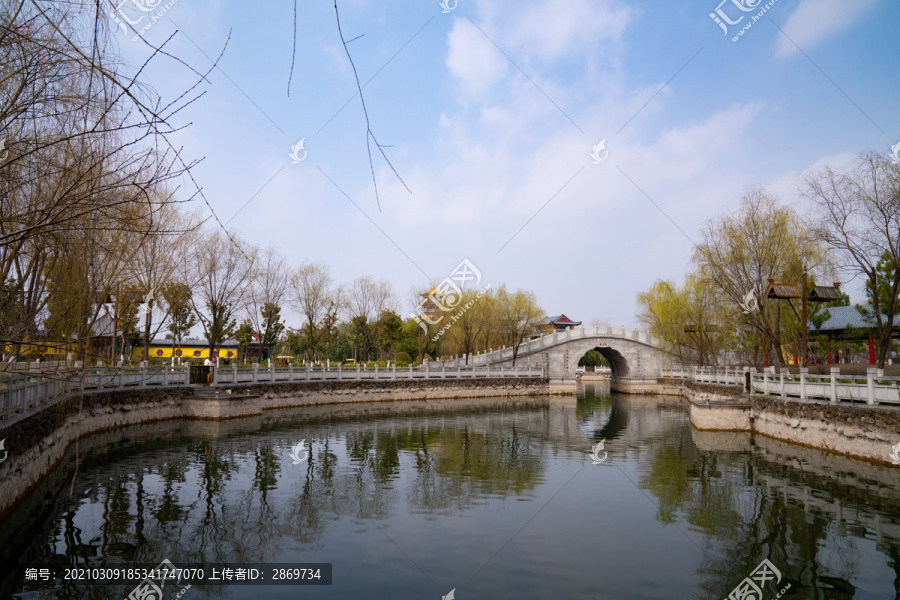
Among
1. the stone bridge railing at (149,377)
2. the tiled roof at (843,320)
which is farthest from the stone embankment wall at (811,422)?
the stone bridge railing at (149,377)

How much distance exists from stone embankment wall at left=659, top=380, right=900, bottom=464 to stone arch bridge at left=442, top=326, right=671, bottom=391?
19205 millimetres

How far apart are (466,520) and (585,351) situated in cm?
3536

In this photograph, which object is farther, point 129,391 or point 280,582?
point 129,391

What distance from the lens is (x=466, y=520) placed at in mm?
9141

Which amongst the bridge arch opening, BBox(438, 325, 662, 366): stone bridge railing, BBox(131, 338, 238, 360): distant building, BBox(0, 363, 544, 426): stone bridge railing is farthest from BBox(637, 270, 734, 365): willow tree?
BBox(131, 338, 238, 360): distant building

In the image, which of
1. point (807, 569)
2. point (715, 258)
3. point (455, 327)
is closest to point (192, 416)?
point (807, 569)

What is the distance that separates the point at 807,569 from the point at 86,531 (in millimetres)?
10396

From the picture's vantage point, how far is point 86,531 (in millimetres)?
8273

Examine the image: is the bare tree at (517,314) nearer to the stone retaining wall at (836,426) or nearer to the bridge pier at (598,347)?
the bridge pier at (598,347)

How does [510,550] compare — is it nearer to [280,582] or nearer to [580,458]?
[280,582]

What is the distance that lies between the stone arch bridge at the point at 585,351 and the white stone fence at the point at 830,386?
726 inches

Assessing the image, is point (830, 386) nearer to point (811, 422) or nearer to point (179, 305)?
point (811, 422)

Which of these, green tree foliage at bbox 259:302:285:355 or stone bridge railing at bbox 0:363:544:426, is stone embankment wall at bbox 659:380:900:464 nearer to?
stone bridge railing at bbox 0:363:544:426

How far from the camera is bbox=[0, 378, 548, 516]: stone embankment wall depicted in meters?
8.62
